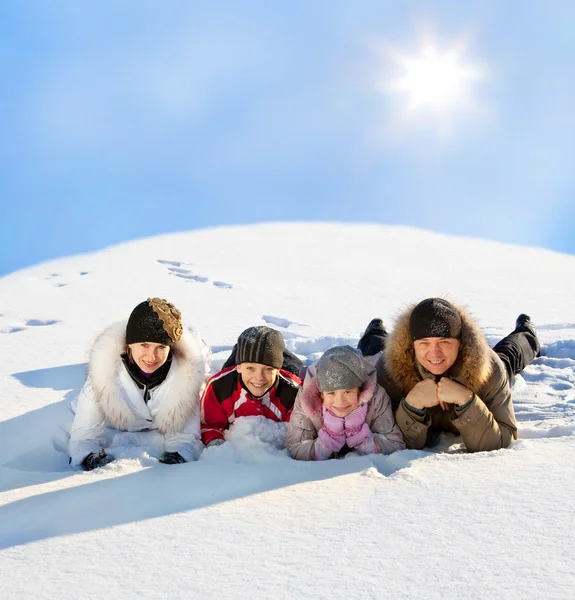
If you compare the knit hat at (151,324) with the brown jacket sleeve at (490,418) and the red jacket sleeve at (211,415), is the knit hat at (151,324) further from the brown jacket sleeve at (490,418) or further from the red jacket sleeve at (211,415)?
the brown jacket sleeve at (490,418)

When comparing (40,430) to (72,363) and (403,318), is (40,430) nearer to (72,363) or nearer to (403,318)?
(72,363)

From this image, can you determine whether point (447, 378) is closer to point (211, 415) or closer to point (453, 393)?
point (453, 393)

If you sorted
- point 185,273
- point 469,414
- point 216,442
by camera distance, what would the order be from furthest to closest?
1. point 185,273
2. point 216,442
3. point 469,414

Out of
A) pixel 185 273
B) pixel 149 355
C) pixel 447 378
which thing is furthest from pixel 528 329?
pixel 185 273

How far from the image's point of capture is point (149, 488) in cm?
251

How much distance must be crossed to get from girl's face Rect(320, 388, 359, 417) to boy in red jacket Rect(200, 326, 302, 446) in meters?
0.43

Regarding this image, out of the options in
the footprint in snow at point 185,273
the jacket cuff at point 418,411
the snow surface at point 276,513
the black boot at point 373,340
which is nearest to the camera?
the snow surface at point 276,513

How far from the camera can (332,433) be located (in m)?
2.98

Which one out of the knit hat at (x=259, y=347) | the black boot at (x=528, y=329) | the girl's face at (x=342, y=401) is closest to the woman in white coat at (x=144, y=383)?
the knit hat at (x=259, y=347)

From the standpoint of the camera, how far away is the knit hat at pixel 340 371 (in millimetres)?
2896

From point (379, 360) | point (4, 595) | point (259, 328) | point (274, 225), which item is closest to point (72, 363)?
point (259, 328)

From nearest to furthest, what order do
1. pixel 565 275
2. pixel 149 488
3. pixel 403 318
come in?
pixel 149 488 < pixel 403 318 < pixel 565 275

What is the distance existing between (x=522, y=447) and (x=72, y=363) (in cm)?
358

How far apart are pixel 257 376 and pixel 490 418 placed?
120 cm
